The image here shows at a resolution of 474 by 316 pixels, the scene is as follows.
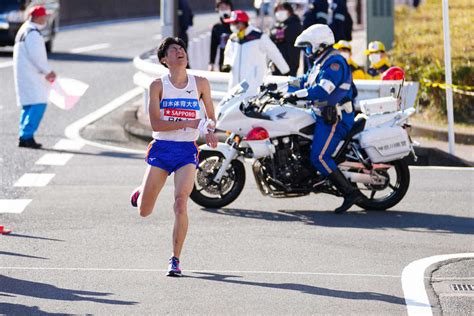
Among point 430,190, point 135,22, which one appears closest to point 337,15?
point 430,190

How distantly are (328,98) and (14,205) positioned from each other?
10.1 ft

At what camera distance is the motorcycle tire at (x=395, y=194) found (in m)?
12.3

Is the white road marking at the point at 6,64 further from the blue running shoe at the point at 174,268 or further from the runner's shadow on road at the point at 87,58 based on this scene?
the blue running shoe at the point at 174,268

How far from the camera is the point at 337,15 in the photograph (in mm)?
21047

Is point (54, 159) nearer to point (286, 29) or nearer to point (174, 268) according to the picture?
point (286, 29)

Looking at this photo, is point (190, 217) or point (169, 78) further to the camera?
point (190, 217)

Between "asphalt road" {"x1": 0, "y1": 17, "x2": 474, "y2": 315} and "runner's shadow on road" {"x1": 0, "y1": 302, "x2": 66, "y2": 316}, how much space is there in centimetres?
1

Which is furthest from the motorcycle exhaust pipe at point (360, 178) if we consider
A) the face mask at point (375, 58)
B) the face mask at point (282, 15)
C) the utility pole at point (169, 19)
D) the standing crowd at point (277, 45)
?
the utility pole at point (169, 19)

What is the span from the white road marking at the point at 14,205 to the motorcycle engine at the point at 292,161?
→ 237 centimetres

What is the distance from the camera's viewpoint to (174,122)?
930 cm

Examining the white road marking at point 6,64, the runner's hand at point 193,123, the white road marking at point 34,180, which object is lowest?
the white road marking at point 34,180

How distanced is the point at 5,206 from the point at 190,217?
1785 millimetres

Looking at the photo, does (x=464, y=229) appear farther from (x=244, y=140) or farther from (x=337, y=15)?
(x=337, y=15)

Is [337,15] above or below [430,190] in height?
above
